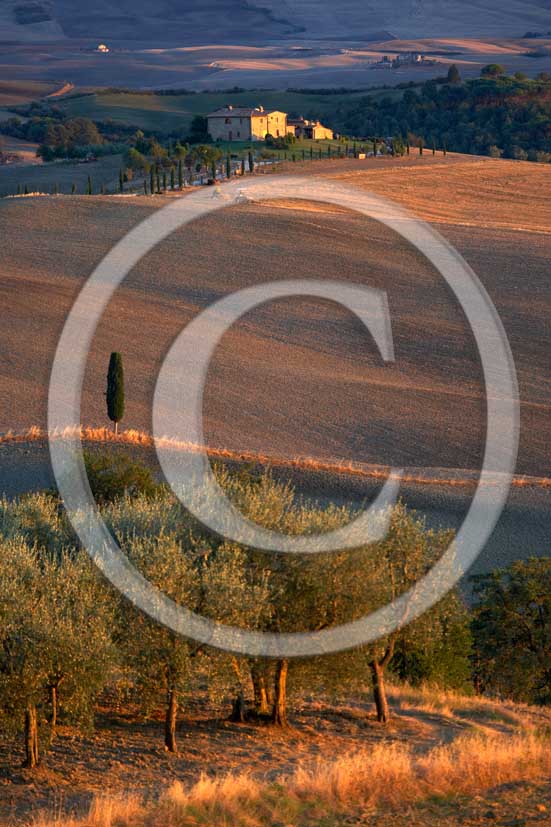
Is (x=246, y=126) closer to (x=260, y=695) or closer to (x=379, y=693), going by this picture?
A: (x=260, y=695)

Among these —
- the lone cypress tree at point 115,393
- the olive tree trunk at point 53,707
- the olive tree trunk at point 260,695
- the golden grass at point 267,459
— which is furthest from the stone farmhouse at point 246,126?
the olive tree trunk at point 53,707

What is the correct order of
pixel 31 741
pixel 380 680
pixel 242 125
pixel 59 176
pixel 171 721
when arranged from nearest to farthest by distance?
pixel 31 741 → pixel 171 721 → pixel 380 680 → pixel 59 176 → pixel 242 125

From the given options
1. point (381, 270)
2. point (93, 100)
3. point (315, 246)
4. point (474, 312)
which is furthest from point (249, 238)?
point (93, 100)

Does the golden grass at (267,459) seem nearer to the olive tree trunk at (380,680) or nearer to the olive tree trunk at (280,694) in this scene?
the olive tree trunk at (380,680)

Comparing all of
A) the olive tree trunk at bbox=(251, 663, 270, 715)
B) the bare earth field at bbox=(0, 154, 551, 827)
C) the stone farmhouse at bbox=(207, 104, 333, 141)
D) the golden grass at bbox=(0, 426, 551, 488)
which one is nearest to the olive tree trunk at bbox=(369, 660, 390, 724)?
the bare earth field at bbox=(0, 154, 551, 827)

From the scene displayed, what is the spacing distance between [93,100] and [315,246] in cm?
12861

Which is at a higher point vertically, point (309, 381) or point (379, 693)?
point (309, 381)

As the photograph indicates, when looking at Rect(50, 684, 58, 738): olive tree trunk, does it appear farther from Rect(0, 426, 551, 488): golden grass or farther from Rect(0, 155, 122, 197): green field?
Rect(0, 155, 122, 197): green field

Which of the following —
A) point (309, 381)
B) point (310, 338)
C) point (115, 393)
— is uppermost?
point (310, 338)

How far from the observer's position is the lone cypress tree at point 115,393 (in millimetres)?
40594

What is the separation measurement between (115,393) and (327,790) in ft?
82.7

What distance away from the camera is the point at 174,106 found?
19088cm

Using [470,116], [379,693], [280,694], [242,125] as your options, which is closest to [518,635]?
[379,693]

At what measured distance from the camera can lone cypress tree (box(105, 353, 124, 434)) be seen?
40594 mm
